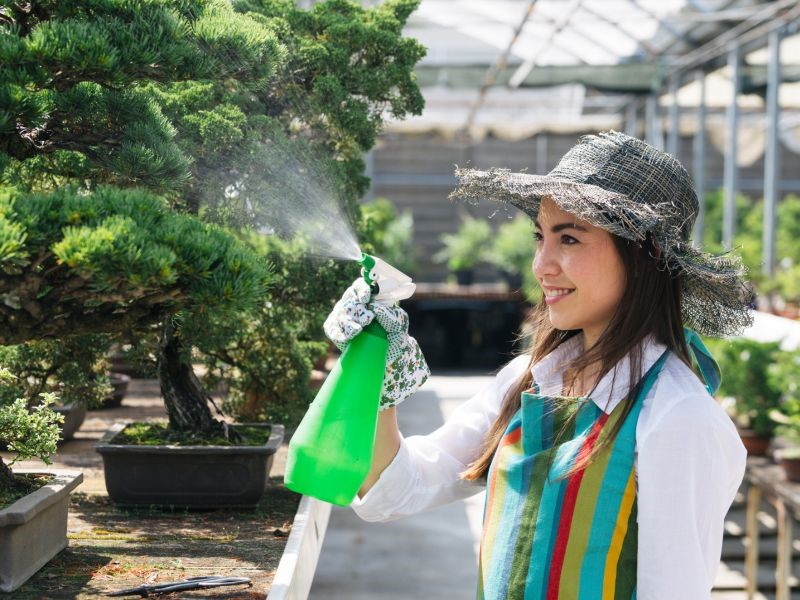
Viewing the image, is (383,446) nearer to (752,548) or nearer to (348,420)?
(348,420)

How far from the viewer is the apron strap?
1.43 m

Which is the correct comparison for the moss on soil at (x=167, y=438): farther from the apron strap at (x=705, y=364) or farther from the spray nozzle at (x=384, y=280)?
the apron strap at (x=705, y=364)

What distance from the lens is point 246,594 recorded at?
1.72 metres

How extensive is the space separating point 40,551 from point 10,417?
26cm

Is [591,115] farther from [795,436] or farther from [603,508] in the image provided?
[603,508]

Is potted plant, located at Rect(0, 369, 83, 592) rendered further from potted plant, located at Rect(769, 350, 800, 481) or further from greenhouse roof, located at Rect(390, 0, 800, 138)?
greenhouse roof, located at Rect(390, 0, 800, 138)

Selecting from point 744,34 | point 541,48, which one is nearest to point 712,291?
point 744,34

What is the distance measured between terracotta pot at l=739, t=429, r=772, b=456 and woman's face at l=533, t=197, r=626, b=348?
4.07 meters

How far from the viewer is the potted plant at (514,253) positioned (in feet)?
28.7

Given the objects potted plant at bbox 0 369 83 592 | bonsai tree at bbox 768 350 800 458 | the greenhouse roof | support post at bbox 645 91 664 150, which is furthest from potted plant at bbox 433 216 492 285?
potted plant at bbox 0 369 83 592

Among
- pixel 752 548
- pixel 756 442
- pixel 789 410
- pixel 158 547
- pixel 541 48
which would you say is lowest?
pixel 752 548

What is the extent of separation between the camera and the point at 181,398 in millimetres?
2547

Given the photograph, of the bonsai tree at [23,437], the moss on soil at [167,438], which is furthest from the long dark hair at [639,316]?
the moss on soil at [167,438]

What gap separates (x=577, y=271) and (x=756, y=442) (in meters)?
4.15
